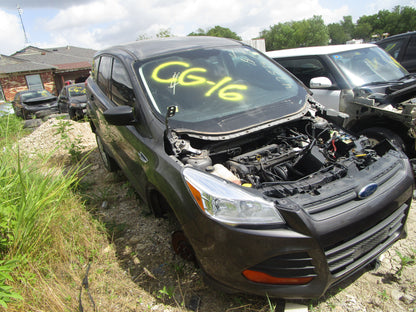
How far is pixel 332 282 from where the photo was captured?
5.94 feet

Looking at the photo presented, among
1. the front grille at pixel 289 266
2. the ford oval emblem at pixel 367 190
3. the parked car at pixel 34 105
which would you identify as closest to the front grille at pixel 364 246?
the front grille at pixel 289 266

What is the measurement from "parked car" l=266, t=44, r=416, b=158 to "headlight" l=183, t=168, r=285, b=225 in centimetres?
180

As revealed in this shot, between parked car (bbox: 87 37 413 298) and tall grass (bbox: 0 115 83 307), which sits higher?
parked car (bbox: 87 37 413 298)

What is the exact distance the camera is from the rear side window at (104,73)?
12.0 ft

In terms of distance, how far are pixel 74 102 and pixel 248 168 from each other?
10032 mm

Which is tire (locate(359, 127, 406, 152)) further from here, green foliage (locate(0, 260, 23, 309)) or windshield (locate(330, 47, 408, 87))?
green foliage (locate(0, 260, 23, 309))

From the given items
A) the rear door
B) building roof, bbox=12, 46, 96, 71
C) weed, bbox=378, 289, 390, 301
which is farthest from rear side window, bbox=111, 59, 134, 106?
building roof, bbox=12, 46, 96, 71

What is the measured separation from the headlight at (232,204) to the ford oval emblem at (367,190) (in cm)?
56

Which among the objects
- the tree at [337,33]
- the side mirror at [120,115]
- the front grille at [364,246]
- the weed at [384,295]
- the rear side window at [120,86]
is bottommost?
the tree at [337,33]

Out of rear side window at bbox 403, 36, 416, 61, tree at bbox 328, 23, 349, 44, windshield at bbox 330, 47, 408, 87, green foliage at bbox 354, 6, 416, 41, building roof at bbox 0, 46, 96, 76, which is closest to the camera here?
windshield at bbox 330, 47, 408, 87

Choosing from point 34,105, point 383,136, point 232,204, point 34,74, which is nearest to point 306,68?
point 383,136

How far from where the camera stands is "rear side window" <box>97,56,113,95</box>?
3.67m

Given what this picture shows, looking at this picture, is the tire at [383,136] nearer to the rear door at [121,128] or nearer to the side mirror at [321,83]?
the side mirror at [321,83]

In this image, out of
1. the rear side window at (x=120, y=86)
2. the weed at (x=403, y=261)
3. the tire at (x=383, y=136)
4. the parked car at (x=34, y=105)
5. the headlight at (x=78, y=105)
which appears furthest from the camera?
the parked car at (x=34, y=105)
